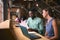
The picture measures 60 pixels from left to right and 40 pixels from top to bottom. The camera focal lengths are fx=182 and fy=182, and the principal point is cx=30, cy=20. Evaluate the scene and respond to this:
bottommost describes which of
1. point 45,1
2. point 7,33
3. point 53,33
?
point 53,33

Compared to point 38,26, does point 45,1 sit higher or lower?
higher

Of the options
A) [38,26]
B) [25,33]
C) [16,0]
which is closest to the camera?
[25,33]

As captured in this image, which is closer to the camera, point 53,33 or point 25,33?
point 25,33

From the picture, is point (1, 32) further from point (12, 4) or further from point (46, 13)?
point (12, 4)

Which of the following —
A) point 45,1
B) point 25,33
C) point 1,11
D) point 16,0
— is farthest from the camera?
point 16,0

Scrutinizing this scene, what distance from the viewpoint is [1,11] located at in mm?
6910

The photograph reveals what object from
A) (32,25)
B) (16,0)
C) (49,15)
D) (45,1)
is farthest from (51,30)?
(16,0)

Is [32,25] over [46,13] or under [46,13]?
under

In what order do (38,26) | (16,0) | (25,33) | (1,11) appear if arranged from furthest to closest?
(16,0)
(1,11)
(38,26)
(25,33)

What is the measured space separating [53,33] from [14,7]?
561 cm

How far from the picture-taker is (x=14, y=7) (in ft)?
26.3

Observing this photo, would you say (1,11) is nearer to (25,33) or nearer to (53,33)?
(53,33)

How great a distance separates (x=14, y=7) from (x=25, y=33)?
20.1 feet

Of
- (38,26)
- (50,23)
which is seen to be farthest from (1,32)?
(38,26)
